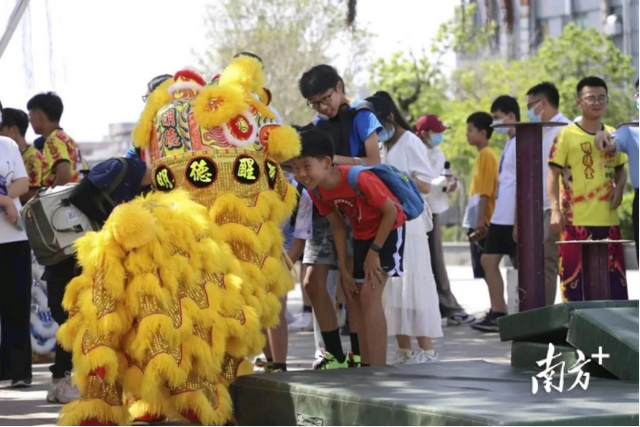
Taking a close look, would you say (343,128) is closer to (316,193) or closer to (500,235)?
(316,193)

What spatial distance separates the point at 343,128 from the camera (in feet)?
25.6

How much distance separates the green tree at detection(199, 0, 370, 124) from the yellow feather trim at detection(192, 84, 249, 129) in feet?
103

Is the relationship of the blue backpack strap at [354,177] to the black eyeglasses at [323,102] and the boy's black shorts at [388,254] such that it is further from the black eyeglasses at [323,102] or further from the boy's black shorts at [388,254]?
the black eyeglasses at [323,102]

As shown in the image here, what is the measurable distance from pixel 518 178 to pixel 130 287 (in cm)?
284

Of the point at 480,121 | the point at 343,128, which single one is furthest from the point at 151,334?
the point at 480,121

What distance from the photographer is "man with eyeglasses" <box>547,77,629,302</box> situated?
→ 29.3 feet

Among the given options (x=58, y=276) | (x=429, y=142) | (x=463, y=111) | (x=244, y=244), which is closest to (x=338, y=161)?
(x=244, y=244)

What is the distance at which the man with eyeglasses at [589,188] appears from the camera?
893 centimetres

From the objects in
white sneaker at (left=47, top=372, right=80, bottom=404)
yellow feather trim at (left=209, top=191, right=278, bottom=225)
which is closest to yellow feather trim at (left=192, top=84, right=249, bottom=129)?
yellow feather trim at (left=209, top=191, right=278, bottom=225)

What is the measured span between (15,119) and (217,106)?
3421 millimetres

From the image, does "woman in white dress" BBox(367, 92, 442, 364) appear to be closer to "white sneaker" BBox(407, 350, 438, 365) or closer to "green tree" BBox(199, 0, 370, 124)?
"white sneaker" BBox(407, 350, 438, 365)

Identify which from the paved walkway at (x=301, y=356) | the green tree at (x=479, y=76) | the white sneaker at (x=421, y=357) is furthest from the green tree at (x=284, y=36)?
the white sneaker at (x=421, y=357)

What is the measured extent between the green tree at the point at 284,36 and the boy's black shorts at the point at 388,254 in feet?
100

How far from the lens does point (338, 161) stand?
746cm
